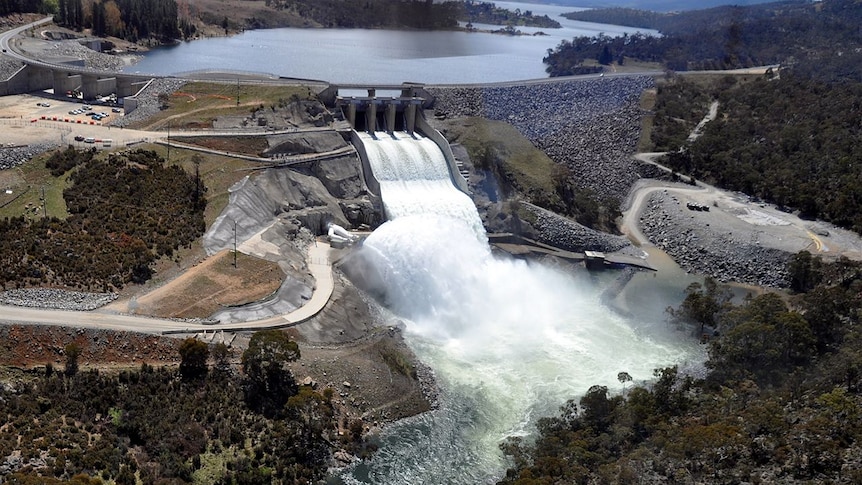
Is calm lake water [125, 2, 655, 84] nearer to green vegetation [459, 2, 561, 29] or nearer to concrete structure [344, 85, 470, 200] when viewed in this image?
green vegetation [459, 2, 561, 29]

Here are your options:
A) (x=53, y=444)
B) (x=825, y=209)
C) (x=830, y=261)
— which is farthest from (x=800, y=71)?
(x=53, y=444)

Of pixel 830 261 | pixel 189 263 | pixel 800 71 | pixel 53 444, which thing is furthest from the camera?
pixel 800 71

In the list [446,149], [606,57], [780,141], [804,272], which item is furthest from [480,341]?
[606,57]

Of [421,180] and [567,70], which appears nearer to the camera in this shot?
[421,180]

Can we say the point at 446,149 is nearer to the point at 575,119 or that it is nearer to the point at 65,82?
the point at 575,119

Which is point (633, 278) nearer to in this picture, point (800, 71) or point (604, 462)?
point (604, 462)
